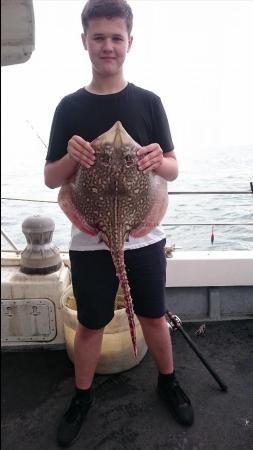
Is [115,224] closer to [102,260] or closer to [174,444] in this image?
[102,260]

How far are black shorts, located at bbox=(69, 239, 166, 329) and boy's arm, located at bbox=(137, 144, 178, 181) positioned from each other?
0.42m

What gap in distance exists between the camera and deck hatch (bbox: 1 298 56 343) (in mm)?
2643

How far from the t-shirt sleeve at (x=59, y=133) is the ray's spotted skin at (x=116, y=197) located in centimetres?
19

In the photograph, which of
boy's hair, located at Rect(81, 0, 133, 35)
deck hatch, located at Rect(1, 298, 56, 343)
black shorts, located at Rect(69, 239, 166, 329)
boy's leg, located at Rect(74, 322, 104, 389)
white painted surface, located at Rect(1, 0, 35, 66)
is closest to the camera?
white painted surface, located at Rect(1, 0, 35, 66)

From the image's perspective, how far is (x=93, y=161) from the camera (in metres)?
1.50

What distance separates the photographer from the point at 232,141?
77.4 feet

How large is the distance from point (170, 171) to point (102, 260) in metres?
0.57

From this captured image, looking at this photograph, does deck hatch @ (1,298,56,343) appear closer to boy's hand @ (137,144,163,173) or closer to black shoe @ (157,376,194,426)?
black shoe @ (157,376,194,426)

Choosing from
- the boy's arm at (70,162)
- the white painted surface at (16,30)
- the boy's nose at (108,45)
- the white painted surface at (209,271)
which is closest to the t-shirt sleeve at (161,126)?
the boy's nose at (108,45)

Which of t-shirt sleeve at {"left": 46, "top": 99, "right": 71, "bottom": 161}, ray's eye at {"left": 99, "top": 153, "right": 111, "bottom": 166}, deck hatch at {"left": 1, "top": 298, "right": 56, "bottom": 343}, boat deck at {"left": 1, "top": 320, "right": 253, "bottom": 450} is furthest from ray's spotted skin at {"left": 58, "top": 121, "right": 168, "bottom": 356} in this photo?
deck hatch at {"left": 1, "top": 298, "right": 56, "bottom": 343}

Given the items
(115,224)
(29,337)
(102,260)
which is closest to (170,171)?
(115,224)

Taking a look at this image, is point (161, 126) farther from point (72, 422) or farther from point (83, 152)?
point (72, 422)

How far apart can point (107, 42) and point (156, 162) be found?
0.58m

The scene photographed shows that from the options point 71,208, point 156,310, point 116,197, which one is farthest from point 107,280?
point 116,197
